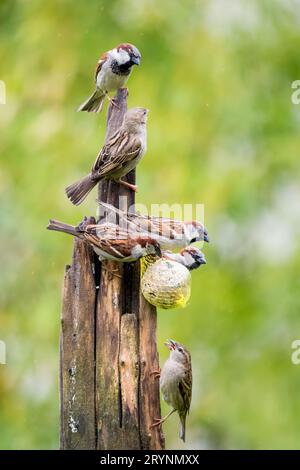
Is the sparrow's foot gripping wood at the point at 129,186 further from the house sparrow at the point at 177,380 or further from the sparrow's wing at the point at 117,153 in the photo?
the house sparrow at the point at 177,380

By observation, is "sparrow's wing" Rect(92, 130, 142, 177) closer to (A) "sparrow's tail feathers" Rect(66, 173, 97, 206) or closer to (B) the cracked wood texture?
(A) "sparrow's tail feathers" Rect(66, 173, 97, 206)

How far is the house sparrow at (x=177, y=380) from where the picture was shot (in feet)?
18.8

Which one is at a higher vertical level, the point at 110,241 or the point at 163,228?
the point at 163,228

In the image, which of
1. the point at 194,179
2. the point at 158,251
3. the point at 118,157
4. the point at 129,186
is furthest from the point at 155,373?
the point at 194,179

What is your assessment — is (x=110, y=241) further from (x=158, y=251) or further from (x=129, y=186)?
(x=129, y=186)

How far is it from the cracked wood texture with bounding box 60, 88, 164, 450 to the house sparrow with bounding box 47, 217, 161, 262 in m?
0.12

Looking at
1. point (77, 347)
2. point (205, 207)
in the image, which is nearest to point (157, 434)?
point (77, 347)

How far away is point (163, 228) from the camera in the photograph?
19.5ft

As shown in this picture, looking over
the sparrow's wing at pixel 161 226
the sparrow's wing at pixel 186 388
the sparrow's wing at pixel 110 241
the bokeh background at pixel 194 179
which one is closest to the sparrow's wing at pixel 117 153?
the sparrow's wing at pixel 161 226

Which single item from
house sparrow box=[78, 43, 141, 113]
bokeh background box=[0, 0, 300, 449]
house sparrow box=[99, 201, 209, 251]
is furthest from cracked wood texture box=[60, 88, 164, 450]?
bokeh background box=[0, 0, 300, 449]

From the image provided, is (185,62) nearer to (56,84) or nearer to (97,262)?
(56,84)

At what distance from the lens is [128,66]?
626cm

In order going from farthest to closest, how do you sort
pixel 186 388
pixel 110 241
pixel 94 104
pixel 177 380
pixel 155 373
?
1. pixel 94 104
2. pixel 186 388
3. pixel 177 380
4. pixel 155 373
5. pixel 110 241

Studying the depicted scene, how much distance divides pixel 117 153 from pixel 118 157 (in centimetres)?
2
